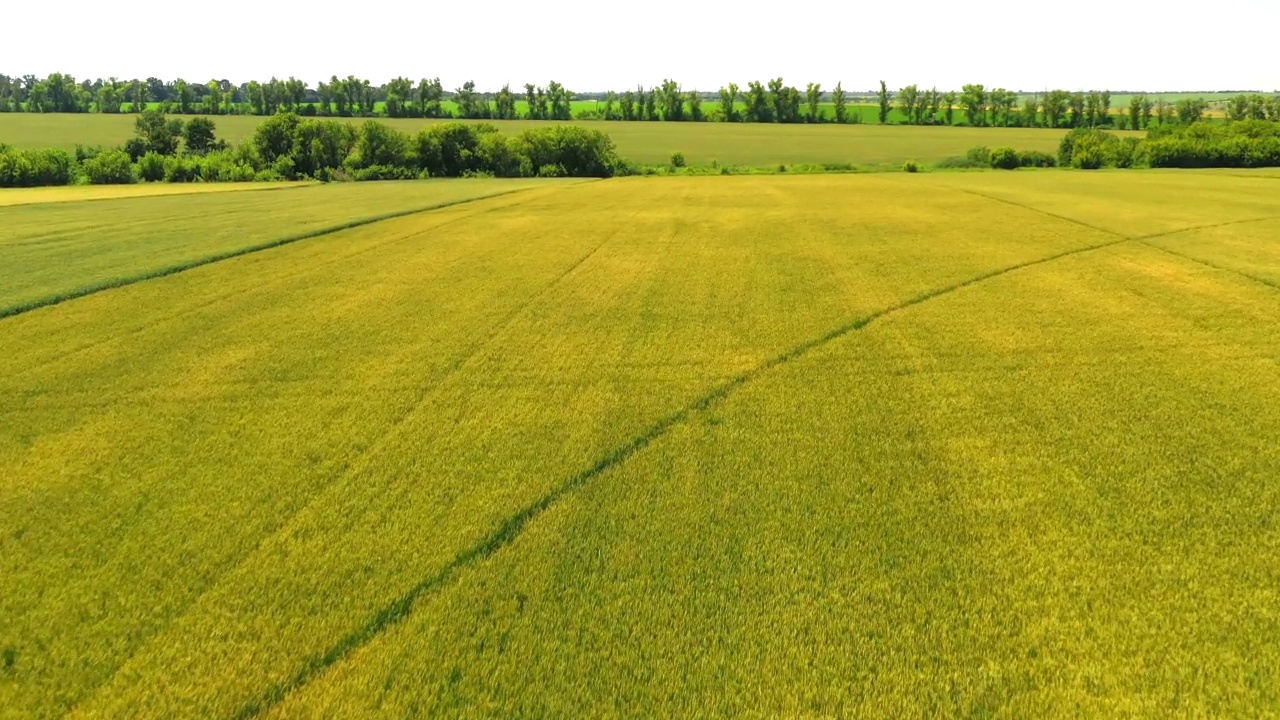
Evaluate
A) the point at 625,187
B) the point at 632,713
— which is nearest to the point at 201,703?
the point at 632,713

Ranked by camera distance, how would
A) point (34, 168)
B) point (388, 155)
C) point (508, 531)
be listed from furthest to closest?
point (388, 155)
point (34, 168)
point (508, 531)

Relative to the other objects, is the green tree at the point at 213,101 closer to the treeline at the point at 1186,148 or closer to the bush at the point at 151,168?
the bush at the point at 151,168

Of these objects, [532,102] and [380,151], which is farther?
[532,102]

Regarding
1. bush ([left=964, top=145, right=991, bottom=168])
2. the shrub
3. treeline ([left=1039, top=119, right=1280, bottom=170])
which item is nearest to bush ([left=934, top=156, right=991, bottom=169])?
bush ([left=964, top=145, right=991, bottom=168])

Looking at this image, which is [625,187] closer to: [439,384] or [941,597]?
[439,384]

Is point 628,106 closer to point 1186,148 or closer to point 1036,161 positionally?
point 1036,161

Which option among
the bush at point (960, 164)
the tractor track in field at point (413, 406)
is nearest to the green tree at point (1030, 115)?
the bush at point (960, 164)

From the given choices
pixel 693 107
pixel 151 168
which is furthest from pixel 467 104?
pixel 151 168
